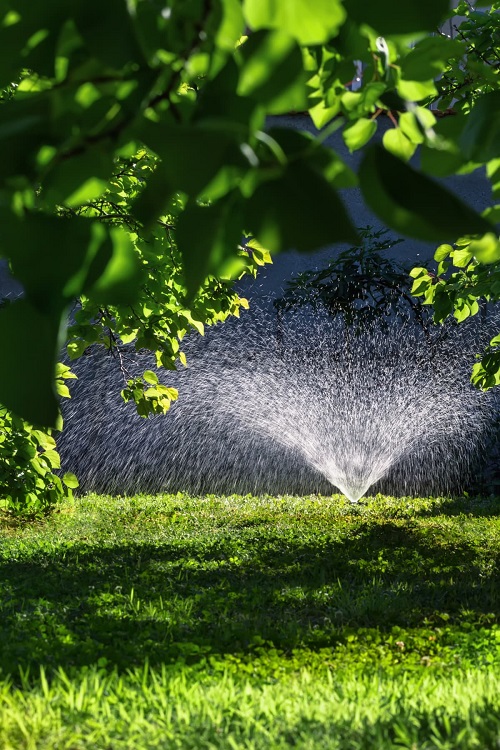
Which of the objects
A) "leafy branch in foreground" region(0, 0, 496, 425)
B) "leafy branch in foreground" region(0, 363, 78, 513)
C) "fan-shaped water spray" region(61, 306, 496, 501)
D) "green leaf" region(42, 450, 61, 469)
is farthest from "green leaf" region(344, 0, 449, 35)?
"fan-shaped water spray" region(61, 306, 496, 501)

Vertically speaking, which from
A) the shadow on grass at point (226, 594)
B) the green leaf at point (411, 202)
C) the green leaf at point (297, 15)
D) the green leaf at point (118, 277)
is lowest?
the shadow on grass at point (226, 594)

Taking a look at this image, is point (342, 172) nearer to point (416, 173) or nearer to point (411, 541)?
point (416, 173)

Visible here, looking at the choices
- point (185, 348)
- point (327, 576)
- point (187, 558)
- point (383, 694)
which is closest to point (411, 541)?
point (327, 576)

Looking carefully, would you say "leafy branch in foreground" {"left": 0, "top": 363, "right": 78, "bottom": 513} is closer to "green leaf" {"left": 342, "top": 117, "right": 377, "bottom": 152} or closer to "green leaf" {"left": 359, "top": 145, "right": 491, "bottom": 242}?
"green leaf" {"left": 342, "top": 117, "right": 377, "bottom": 152}

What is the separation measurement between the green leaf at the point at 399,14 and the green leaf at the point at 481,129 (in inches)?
3.8

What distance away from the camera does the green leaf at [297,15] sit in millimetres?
497

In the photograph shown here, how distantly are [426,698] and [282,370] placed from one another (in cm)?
833

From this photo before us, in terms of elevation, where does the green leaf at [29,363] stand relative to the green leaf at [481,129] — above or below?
below

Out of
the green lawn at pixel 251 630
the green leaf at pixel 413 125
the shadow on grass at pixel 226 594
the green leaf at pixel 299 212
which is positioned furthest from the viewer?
the shadow on grass at pixel 226 594

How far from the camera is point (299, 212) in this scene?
0.50 meters

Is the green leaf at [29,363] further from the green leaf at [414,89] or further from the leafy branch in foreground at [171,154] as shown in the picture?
the green leaf at [414,89]

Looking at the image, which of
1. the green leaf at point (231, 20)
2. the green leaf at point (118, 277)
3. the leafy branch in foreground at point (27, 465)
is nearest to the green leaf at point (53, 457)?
the leafy branch in foreground at point (27, 465)

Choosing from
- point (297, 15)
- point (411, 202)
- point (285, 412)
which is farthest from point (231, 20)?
point (285, 412)

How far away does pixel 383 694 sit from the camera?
267 cm
